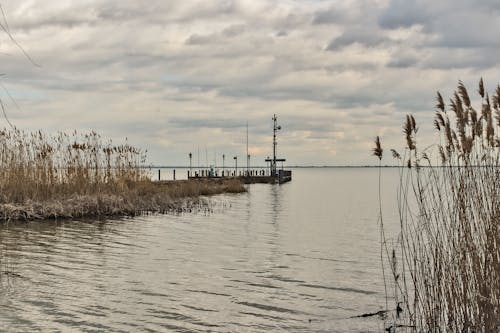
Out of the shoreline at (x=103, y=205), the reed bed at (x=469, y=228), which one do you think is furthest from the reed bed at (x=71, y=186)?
the reed bed at (x=469, y=228)

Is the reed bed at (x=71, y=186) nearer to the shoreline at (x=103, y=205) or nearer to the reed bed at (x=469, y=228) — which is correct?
the shoreline at (x=103, y=205)

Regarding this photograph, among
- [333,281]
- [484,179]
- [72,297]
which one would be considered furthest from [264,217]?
[484,179]

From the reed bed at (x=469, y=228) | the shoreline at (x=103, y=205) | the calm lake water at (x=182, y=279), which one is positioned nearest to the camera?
the reed bed at (x=469, y=228)

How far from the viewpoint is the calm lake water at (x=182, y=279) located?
326 inches

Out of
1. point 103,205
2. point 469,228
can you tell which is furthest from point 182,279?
point 103,205

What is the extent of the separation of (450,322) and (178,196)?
85.8 ft

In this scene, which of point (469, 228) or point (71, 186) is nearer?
point (469, 228)

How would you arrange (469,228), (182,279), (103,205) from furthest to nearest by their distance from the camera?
(103,205) < (182,279) < (469,228)

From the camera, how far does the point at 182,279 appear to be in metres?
11.4

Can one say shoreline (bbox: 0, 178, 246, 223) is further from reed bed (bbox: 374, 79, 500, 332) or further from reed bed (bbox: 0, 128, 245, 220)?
reed bed (bbox: 374, 79, 500, 332)

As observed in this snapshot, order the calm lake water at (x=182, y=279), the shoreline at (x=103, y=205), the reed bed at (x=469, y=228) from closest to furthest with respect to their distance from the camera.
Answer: the reed bed at (x=469, y=228) < the calm lake water at (x=182, y=279) < the shoreline at (x=103, y=205)

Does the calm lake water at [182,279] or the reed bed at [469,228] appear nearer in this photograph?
the reed bed at [469,228]

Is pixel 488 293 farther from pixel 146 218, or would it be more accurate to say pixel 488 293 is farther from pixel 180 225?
pixel 146 218

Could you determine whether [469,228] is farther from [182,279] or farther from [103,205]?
[103,205]
